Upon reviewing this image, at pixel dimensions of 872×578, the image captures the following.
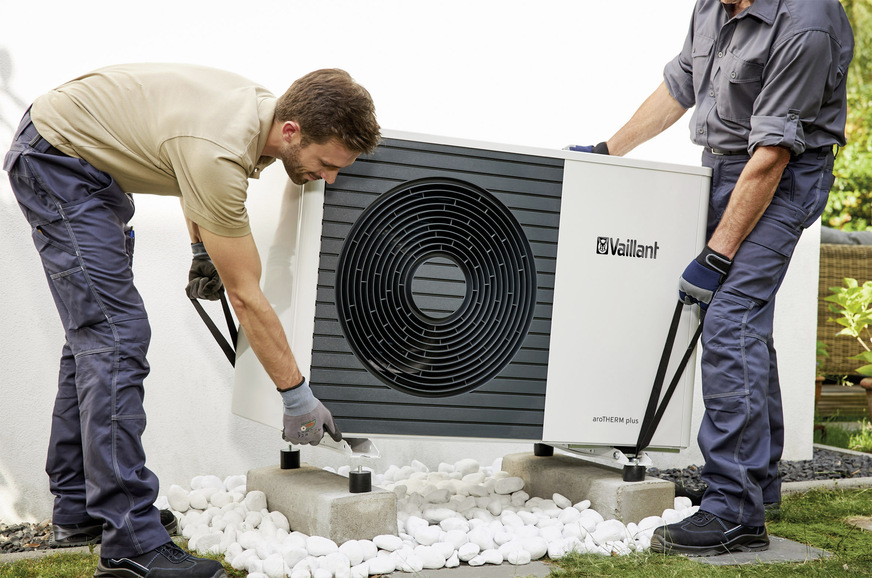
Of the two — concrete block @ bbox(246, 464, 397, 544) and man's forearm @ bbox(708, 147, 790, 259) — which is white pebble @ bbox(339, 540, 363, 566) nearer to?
concrete block @ bbox(246, 464, 397, 544)

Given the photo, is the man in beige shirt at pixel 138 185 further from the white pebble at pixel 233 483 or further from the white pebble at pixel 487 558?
the white pebble at pixel 233 483

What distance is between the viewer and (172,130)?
1.74m

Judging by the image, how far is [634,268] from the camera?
2.24 meters

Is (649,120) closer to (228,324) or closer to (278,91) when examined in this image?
(278,91)

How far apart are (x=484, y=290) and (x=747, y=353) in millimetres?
746

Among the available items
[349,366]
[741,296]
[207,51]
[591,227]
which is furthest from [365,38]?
→ [741,296]

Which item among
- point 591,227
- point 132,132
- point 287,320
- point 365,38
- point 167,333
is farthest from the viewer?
point 365,38

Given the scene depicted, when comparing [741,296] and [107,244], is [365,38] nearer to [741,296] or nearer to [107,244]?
[107,244]

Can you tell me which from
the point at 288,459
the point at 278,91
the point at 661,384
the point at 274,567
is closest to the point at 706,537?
the point at 661,384

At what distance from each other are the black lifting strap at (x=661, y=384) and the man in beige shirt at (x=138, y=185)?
37.6 inches

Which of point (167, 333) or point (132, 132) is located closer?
point (132, 132)

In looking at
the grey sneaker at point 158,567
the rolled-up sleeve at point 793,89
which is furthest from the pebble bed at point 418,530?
the rolled-up sleeve at point 793,89

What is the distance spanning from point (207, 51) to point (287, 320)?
1191 millimetres

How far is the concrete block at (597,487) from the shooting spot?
2.26 meters
